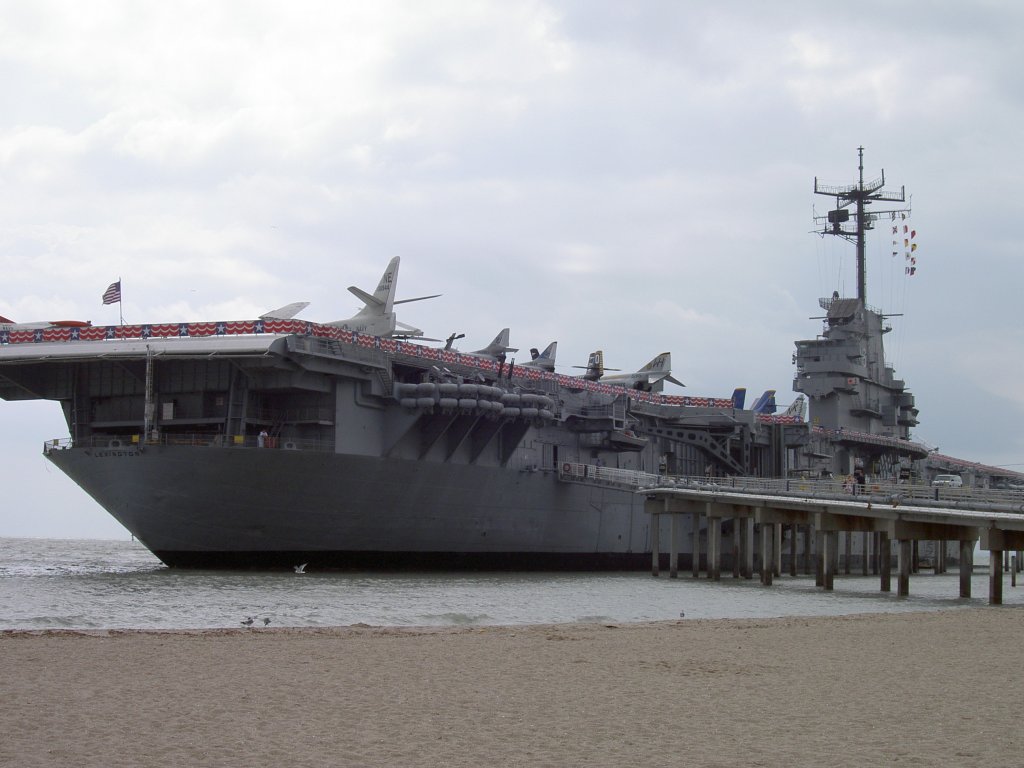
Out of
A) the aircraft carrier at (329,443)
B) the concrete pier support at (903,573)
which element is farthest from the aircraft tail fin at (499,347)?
the concrete pier support at (903,573)

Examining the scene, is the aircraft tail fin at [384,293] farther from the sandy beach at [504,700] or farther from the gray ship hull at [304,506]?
the sandy beach at [504,700]

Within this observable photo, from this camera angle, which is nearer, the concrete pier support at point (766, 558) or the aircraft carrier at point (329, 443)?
the aircraft carrier at point (329, 443)

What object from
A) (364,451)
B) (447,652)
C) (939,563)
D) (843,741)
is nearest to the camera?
(843,741)

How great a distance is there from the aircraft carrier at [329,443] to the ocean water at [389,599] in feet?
4.73

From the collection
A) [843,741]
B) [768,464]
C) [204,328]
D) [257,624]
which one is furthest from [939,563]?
[843,741]

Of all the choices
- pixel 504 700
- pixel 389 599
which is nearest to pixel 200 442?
pixel 389 599

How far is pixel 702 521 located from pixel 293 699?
3909cm

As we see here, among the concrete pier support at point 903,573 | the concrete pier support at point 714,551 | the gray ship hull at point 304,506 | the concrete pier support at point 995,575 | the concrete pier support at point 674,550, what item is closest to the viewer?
the concrete pier support at point 995,575

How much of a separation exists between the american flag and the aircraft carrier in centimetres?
126

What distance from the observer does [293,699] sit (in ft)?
34.9

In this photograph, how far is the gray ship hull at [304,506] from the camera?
31141 millimetres

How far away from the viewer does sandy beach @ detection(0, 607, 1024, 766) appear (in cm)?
850

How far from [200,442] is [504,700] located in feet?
74.0

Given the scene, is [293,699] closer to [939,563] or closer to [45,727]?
[45,727]
